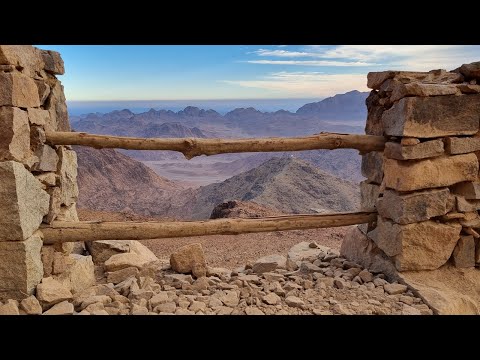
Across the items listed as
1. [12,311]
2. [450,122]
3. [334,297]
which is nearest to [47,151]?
[12,311]

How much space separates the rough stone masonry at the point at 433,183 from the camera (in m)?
3.82

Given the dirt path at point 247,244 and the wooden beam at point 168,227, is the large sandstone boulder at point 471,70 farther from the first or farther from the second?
the dirt path at point 247,244

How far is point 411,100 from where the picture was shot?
3779 mm

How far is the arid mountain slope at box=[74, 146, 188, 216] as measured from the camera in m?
20.1

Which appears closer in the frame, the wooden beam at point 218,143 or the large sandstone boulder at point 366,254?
the wooden beam at point 218,143

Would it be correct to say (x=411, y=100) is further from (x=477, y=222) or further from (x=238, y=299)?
(x=238, y=299)

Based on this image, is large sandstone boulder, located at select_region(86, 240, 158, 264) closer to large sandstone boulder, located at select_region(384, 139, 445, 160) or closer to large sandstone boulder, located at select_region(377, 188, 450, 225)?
large sandstone boulder, located at select_region(377, 188, 450, 225)

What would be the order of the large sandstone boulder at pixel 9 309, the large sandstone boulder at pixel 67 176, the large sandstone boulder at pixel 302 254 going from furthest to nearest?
the large sandstone boulder at pixel 302 254, the large sandstone boulder at pixel 67 176, the large sandstone boulder at pixel 9 309

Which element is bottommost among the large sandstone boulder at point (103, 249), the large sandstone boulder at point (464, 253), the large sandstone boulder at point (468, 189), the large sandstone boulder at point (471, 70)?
the large sandstone boulder at point (103, 249)

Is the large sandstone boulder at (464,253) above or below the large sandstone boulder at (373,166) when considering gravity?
below

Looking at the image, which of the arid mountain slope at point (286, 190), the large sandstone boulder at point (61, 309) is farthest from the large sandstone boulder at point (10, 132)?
the arid mountain slope at point (286, 190)

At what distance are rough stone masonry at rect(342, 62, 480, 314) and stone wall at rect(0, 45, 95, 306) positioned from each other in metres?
3.09

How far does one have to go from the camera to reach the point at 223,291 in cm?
371

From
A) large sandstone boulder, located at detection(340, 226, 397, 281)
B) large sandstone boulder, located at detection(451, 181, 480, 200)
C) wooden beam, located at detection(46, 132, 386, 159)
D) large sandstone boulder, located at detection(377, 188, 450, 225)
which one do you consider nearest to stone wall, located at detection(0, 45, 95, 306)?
wooden beam, located at detection(46, 132, 386, 159)
